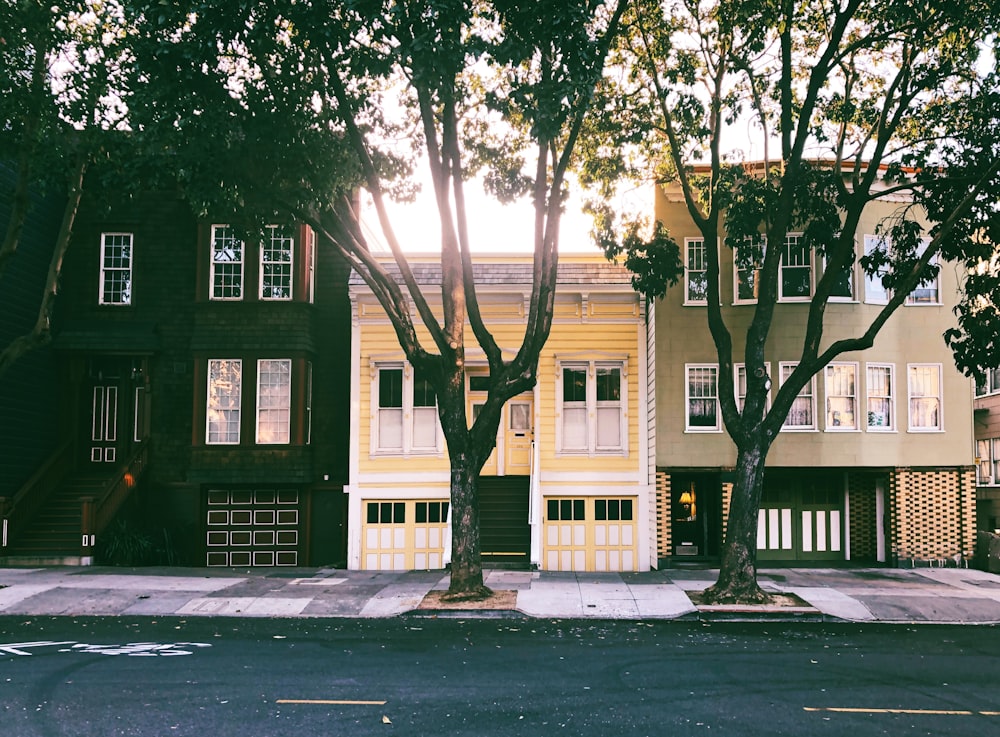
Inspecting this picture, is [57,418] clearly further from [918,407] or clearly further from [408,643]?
[918,407]

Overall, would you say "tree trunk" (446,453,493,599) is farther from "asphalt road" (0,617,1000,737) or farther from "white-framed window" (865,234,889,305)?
"white-framed window" (865,234,889,305)

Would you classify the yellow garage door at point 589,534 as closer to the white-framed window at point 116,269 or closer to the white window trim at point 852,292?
the white window trim at point 852,292

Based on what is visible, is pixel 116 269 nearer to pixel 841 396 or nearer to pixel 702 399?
pixel 702 399

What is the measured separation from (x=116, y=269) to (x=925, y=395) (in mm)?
19937

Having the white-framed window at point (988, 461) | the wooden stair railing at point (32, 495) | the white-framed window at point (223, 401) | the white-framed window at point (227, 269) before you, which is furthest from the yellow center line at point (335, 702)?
the white-framed window at point (988, 461)

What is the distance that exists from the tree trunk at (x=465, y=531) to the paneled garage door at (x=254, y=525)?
297 inches

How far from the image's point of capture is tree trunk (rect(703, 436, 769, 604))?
1755 centimetres

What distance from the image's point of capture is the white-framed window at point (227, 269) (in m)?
24.3

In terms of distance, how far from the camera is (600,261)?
80.0ft

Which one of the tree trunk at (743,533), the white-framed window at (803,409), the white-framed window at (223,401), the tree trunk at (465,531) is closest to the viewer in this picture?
the tree trunk at (743,533)

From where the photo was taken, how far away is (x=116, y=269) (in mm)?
24750

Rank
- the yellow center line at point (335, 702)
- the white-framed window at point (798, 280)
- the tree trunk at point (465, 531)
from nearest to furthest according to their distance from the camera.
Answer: the yellow center line at point (335, 702) < the tree trunk at point (465, 531) < the white-framed window at point (798, 280)

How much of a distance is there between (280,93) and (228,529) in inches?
→ 461

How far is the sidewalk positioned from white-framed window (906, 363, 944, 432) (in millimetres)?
3350
